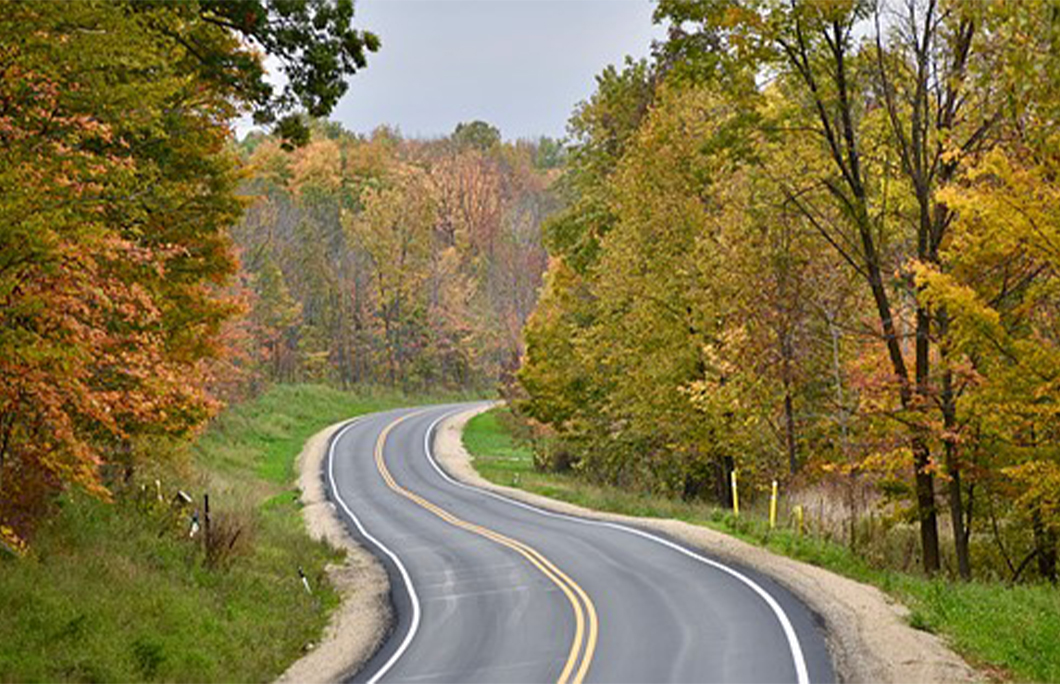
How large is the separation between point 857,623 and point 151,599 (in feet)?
38.3

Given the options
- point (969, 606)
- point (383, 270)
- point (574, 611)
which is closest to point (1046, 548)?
point (969, 606)

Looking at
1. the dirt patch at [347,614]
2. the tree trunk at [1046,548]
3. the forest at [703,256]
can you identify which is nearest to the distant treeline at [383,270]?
the forest at [703,256]

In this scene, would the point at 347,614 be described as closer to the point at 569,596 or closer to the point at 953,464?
the point at 569,596

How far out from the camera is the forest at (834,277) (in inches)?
635

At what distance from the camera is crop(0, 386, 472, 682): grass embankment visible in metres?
12.9

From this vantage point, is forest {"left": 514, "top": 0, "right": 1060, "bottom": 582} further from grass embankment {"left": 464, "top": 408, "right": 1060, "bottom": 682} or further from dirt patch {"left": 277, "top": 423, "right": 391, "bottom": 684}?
dirt patch {"left": 277, "top": 423, "right": 391, "bottom": 684}

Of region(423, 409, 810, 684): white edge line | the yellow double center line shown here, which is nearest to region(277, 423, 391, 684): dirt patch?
the yellow double center line

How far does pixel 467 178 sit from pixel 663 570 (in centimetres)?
7794

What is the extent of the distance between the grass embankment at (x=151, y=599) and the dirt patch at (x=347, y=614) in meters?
0.36

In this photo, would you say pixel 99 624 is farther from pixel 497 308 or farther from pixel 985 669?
pixel 497 308

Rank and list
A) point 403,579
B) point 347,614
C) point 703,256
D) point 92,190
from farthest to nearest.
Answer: point 703,256 → point 403,579 → point 347,614 → point 92,190

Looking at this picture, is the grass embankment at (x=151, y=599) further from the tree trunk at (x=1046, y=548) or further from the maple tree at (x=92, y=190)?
the tree trunk at (x=1046, y=548)

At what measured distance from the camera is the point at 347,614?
19.0 meters

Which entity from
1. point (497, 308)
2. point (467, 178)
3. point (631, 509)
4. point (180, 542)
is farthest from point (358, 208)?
point (180, 542)
